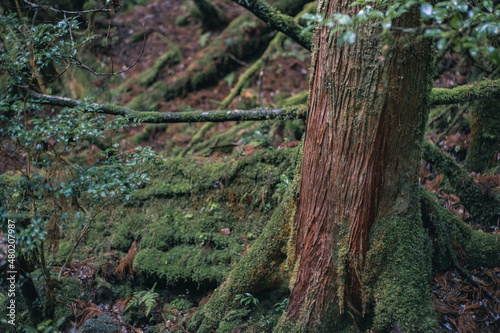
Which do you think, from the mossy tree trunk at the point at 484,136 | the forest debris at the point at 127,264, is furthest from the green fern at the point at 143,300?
the mossy tree trunk at the point at 484,136

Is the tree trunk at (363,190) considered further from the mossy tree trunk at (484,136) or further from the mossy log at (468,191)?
the mossy tree trunk at (484,136)

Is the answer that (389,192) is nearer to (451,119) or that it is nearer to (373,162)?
(373,162)

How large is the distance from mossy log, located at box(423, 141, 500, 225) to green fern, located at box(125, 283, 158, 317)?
12.7 feet

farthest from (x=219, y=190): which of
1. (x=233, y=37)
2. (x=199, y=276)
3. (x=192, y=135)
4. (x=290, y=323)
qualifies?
(x=233, y=37)

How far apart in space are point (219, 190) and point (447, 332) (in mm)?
2896

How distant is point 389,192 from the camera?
112 inches

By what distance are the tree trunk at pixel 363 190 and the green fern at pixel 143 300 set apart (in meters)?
1.58

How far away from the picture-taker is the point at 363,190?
2.76 metres

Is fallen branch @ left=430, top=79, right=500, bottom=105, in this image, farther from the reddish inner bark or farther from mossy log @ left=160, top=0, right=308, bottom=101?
mossy log @ left=160, top=0, right=308, bottom=101

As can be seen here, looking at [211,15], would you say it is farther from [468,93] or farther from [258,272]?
[258,272]

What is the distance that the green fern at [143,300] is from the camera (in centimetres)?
379

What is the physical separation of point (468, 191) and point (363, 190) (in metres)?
2.39

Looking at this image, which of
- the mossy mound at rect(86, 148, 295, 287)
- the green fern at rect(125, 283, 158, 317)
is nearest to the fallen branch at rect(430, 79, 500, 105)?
the mossy mound at rect(86, 148, 295, 287)

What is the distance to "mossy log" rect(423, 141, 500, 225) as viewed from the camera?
421cm
